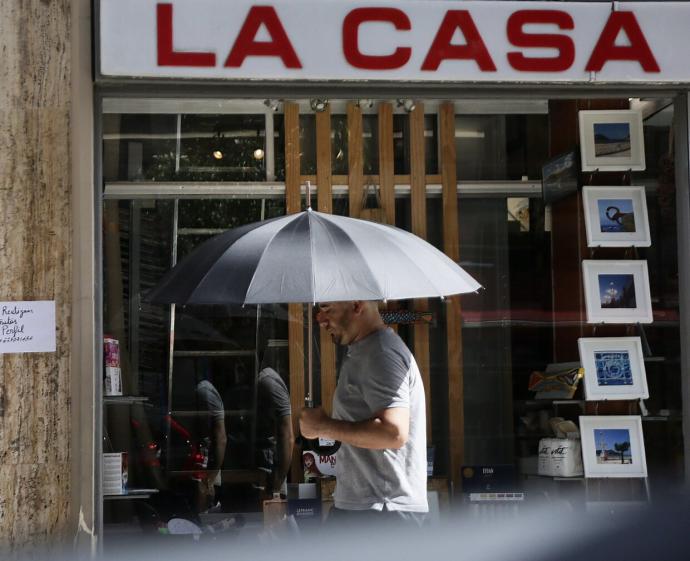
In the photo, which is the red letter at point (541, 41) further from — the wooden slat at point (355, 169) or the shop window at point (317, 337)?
the wooden slat at point (355, 169)

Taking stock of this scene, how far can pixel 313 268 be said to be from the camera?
13.4 ft

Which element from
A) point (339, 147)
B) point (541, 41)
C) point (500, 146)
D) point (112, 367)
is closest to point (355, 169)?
point (339, 147)

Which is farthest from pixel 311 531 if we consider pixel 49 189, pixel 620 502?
pixel 49 189

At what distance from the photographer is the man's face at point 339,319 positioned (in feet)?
14.3

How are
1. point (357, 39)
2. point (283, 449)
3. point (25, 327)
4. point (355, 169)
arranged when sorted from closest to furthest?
point (25, 327) → point (357, 39) → point (283, 449) → point (355, 169)

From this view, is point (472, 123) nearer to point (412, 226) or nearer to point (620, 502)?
point (412, 226)

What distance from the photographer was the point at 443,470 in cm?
599

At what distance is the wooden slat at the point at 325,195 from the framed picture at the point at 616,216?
150 cm

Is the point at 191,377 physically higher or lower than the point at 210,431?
higher

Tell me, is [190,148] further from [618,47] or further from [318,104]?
[618,47]

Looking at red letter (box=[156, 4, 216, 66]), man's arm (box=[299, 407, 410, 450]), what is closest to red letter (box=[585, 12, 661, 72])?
red letter (box=[156, 4, 216, 66])

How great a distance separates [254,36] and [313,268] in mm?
1678

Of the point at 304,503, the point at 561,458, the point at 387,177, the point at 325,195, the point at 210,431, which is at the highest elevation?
the point at 387,177

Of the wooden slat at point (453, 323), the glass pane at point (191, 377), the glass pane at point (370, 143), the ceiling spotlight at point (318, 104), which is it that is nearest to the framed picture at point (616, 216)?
the wooden slat at point (453, 323)
